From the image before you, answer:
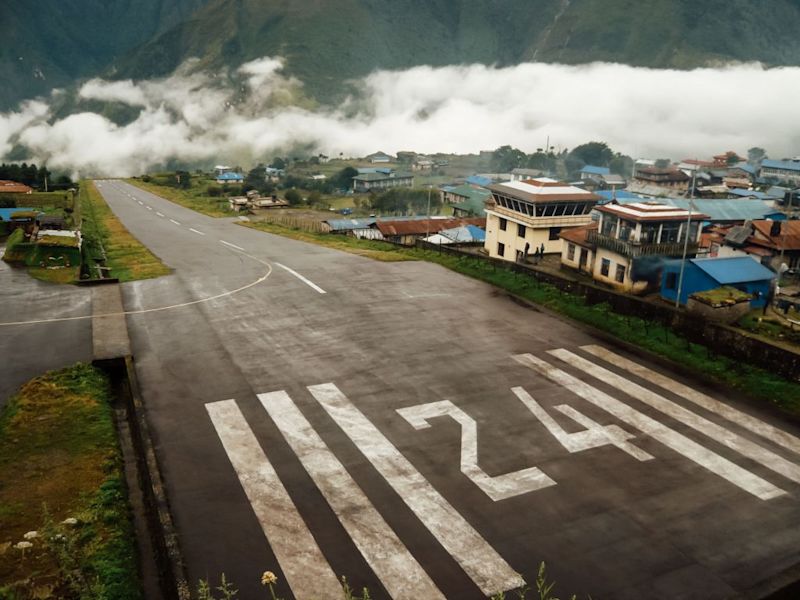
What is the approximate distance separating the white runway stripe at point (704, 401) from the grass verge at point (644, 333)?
173cm

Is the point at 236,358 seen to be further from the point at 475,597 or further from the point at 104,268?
the point at 104,268

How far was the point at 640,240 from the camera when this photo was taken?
128 ft

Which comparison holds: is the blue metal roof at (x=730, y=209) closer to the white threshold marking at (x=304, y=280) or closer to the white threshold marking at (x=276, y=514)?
the white threshold marking at (x=304, y=280)

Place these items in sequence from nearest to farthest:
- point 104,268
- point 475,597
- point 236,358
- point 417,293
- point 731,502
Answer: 1. point 475,597
2. point 731,502
3. point 236,358
4. point 417,293
5. point 104,268

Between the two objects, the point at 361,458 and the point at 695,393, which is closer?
the point at 361,458

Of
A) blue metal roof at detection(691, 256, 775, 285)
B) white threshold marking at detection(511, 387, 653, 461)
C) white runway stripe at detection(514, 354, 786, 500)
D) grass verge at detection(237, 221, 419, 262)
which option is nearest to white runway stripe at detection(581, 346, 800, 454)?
white runway stripe at detection(514, 354, 786, 500)

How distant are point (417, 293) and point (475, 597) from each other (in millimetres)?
23674

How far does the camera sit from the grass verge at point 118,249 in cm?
4056

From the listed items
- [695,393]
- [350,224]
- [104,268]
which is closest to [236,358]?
[695,393]

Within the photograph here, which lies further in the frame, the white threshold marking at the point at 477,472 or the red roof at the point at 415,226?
the red roof at the point at 415,226

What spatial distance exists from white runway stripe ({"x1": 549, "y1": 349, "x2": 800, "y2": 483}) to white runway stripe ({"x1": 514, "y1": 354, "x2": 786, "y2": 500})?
885mm

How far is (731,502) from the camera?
50.8ft

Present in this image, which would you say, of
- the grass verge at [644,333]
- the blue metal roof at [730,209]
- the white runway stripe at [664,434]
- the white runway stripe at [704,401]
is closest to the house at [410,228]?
the blue metal roof at [730,209]

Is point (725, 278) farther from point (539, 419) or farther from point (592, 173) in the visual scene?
point (592, 173)
